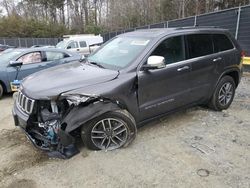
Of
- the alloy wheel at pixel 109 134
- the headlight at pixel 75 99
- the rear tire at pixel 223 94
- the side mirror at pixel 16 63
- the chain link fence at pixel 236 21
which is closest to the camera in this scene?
the headlight at pixel 75 99

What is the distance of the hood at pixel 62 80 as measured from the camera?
3383 millimetres

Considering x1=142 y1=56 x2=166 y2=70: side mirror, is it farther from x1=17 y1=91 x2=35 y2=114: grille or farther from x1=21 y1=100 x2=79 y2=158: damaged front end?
x1=17 y1=91 x2=35 y2=114: grille

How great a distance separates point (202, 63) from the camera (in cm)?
469

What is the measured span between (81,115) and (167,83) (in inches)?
62.4

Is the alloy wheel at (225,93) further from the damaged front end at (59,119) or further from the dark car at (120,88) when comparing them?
the damaged front end at (59,119)

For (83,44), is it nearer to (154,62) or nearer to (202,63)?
(202,63)

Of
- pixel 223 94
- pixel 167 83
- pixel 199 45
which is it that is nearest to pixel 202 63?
pixel 199 45

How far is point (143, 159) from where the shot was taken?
11.6ft

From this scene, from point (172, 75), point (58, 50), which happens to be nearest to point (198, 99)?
point (172, 75)

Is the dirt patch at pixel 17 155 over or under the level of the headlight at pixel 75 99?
under

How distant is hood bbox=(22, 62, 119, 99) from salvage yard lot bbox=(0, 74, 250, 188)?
36.9 inches

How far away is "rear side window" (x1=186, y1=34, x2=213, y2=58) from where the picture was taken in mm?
4594

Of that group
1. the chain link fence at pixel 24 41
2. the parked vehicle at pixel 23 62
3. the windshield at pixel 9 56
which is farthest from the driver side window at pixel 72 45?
the chain link fence at pixel 24 41

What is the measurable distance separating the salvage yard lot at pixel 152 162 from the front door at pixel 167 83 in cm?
50
